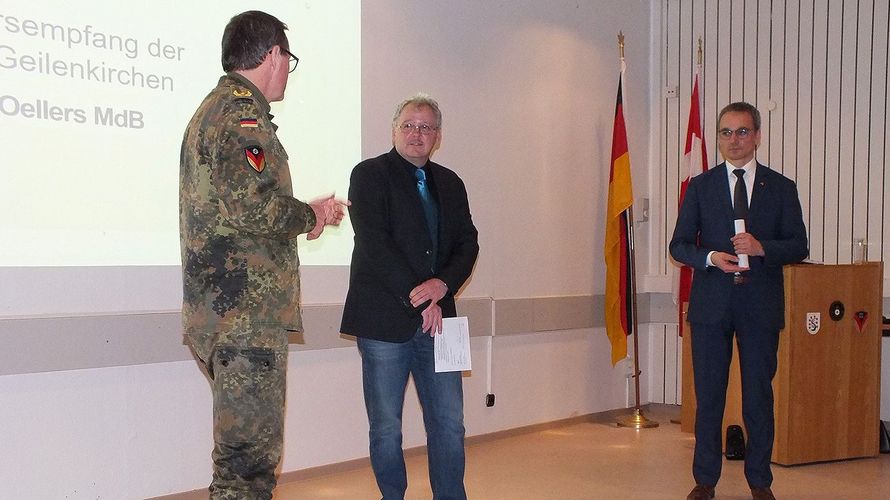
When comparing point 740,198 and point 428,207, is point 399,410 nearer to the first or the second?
point 428,207

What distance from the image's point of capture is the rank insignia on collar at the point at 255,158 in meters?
2.15

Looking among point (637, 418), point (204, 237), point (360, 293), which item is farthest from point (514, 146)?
point (204, 237)

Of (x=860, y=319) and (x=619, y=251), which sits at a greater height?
(x=619, y=251)

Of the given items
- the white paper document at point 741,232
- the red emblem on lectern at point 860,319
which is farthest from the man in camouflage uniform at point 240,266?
the red emblem on lectern at point 860,319

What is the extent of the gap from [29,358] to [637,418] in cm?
381

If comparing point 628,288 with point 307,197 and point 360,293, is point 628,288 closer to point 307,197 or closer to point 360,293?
point 307,197

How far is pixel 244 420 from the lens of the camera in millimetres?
2148

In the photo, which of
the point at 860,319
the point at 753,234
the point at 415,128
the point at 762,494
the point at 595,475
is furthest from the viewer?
the point at 860,319

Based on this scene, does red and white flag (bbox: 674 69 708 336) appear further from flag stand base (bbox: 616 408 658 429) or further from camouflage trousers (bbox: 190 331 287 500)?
camouflage trousers (bbox: 190 331 287 500)

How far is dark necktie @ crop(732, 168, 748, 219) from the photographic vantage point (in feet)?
12.0

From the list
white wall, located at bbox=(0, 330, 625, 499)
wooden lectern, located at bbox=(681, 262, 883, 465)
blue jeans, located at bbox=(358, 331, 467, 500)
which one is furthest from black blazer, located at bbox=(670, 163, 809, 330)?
white wall, located at bbox=(0, 330, 625, 499)

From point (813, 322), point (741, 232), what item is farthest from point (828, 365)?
point (741, 232)

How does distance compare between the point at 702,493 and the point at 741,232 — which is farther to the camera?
the point at 702,493

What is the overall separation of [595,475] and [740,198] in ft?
5.08
